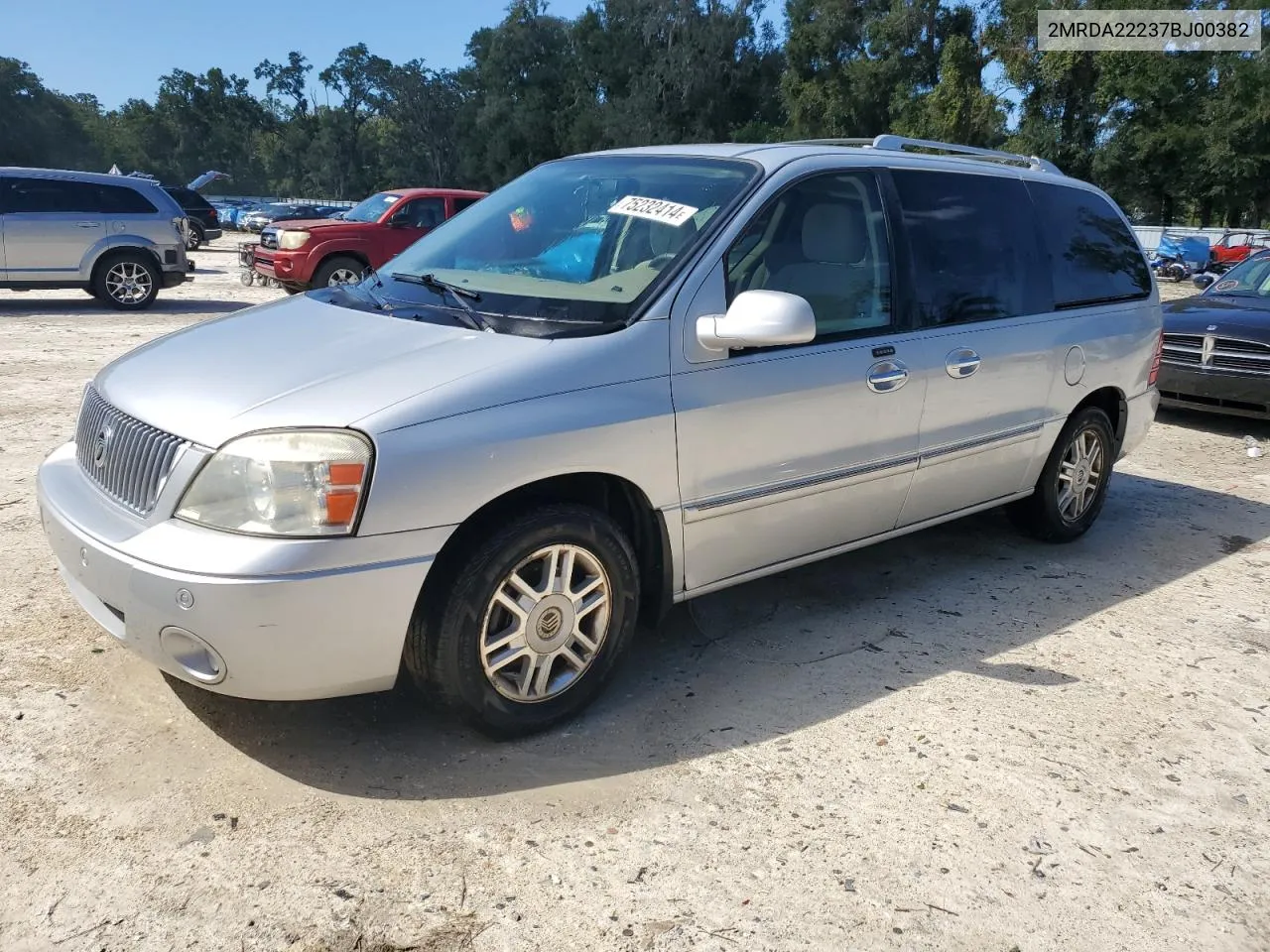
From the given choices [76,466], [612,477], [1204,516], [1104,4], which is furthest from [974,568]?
[1104,4]

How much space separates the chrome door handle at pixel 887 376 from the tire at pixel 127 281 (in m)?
13.1

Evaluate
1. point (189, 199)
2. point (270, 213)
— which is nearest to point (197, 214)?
point (189, 199)

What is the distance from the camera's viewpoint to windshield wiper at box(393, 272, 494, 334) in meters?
3.37

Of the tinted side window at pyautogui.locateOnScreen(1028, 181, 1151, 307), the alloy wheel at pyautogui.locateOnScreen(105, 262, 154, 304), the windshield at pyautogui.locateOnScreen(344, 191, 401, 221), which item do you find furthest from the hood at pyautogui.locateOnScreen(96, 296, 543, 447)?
the windshield at pyautogui.locateOnScreen(344, 191, 401, 221)

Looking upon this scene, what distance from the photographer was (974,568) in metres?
5.09

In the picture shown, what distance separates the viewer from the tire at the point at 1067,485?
17.0ft

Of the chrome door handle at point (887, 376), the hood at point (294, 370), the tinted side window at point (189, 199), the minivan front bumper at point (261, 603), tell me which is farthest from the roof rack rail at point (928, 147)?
the tinted side window at point (189, 199)

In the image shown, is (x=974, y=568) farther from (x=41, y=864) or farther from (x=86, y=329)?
(x=86, y=329)

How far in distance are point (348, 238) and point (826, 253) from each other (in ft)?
39.8

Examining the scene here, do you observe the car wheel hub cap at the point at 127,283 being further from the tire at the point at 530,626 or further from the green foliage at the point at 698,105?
the green foliage at the point at 698,105

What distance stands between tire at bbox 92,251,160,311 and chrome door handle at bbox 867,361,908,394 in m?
13.1

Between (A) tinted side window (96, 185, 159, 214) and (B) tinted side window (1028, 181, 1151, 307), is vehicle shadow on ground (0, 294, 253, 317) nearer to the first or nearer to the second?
(A) tinted side window (96, 185, 159, 214)

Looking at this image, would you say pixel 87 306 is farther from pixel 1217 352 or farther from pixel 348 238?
pixel 1217 352

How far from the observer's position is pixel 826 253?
3924 millimetres
